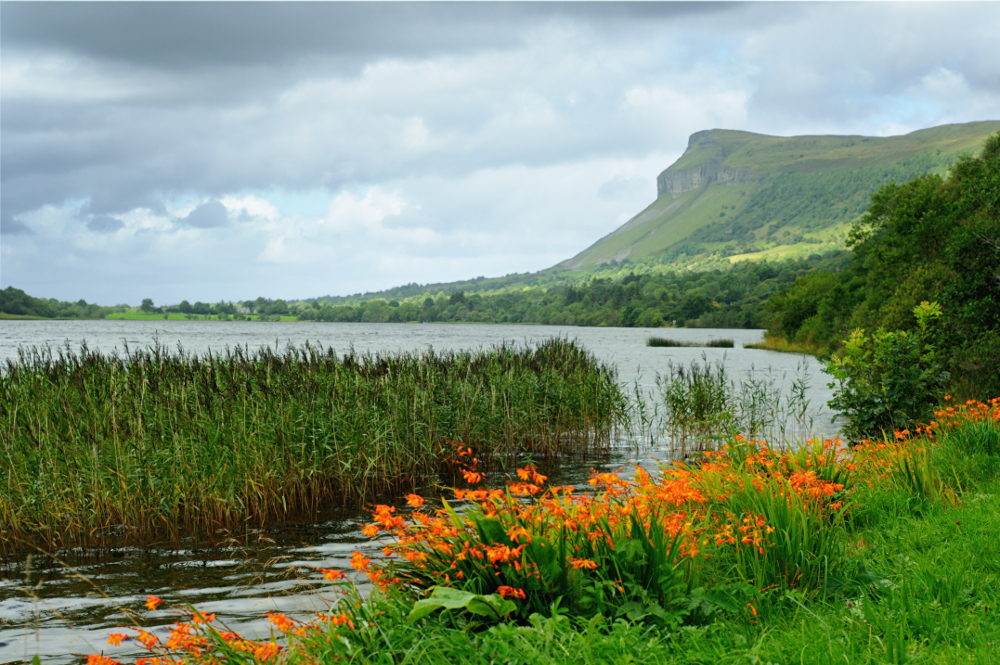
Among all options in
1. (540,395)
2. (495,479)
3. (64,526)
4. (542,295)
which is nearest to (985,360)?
(540,395)

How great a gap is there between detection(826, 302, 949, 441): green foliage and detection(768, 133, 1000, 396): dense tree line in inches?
204

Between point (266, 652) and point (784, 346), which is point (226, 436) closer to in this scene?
point (266, 652)

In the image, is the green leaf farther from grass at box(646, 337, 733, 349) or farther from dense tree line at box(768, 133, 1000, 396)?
grass at box(646, 337, 733, 349)

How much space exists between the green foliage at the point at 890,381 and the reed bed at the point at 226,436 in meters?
6.59

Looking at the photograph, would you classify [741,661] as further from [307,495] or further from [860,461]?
[307,495]

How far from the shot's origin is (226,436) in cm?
1045

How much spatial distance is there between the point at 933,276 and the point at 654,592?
121 ft

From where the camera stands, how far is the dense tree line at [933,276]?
18469 mm

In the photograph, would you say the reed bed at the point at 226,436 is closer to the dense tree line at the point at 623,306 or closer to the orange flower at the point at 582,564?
the orange flower at the point at 582,564

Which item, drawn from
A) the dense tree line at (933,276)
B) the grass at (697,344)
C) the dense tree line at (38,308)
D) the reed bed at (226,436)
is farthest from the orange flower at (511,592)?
the dense tree line at (38,308)

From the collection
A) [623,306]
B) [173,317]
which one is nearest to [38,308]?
[173,317]

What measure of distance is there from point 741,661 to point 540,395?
41.9 ft

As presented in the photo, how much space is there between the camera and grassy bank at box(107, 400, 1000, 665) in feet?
12.5

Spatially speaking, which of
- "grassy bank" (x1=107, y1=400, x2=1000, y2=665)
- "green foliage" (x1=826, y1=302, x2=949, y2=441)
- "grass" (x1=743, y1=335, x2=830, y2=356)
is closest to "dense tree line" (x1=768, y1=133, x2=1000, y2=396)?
"grass" (x1=743, y1=335, x2=830, y2=356)
